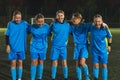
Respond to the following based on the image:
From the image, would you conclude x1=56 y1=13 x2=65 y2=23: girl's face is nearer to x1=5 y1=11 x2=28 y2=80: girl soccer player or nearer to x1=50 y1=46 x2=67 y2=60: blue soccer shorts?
x1=50 y1=46 x2=67 y2=60: blue soccer shorts

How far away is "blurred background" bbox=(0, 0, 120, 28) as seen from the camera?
5481 centimetres

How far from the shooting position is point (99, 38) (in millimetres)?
8375

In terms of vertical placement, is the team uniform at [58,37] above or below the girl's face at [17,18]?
below

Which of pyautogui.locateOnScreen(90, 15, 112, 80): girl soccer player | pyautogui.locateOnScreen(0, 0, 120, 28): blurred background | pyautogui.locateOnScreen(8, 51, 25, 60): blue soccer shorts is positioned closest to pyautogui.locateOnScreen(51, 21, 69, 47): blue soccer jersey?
pyautogui.locateOnScreen(90, 15, 112, 80): girl soccer player

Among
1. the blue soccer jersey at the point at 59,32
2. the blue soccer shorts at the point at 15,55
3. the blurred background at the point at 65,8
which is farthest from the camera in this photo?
the blurred background at the point at 65,8

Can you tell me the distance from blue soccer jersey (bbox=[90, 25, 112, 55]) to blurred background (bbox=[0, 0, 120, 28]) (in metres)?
44.4

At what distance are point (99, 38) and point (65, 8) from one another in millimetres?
53825

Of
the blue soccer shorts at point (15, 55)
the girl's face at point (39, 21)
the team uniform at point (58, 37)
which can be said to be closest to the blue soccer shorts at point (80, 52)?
the team uniform at point (58, 37)

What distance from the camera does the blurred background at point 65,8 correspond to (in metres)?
54.8

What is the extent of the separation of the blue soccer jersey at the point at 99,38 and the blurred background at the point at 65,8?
44.4m

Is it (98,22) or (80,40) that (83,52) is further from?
(98,22)

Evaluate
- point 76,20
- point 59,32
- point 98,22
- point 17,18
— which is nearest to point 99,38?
point 98,22

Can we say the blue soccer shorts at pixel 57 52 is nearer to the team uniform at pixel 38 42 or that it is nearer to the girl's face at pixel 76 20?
the team uniform at pixel 38 42

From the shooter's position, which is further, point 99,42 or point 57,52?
point 57,52
